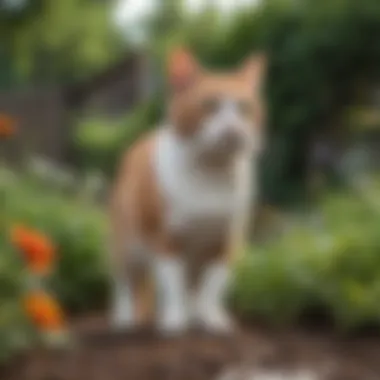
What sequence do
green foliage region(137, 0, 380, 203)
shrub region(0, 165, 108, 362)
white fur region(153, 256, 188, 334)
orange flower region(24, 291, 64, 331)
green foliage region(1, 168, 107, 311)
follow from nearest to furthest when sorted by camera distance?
orange flower region(24, 291, 64, 331) → shrub region(0, 165, 108, 362) → white fur region(153, 256, 188, 334) → green foliage region(1, 168, 107, 311) → green foliage region(137, 0, 380, 203)

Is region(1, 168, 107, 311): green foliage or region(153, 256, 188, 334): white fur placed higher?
region(1, 168, 107, 311): green foliage

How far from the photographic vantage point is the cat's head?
2619mm

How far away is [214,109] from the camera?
2.64 m

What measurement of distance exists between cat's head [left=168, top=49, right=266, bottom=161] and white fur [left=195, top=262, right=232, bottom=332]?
0.40 m

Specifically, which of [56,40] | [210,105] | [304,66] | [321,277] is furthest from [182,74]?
[56,40]

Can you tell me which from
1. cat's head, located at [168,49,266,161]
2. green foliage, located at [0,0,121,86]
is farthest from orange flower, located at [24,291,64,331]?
green foliage, located at [0,0,121,86]

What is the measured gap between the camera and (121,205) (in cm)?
295

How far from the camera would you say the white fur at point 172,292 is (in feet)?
9.14

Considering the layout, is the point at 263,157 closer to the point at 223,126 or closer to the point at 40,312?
the point at 223,126

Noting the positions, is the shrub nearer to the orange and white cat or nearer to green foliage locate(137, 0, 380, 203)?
the orange and white cat

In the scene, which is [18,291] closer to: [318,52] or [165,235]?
[165,235]

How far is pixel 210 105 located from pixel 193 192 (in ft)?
0.86

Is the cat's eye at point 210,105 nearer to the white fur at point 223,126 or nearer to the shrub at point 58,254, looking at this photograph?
the white fur at point 223,126

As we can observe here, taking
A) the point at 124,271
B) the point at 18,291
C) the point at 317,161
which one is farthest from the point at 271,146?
the point at 18,291
